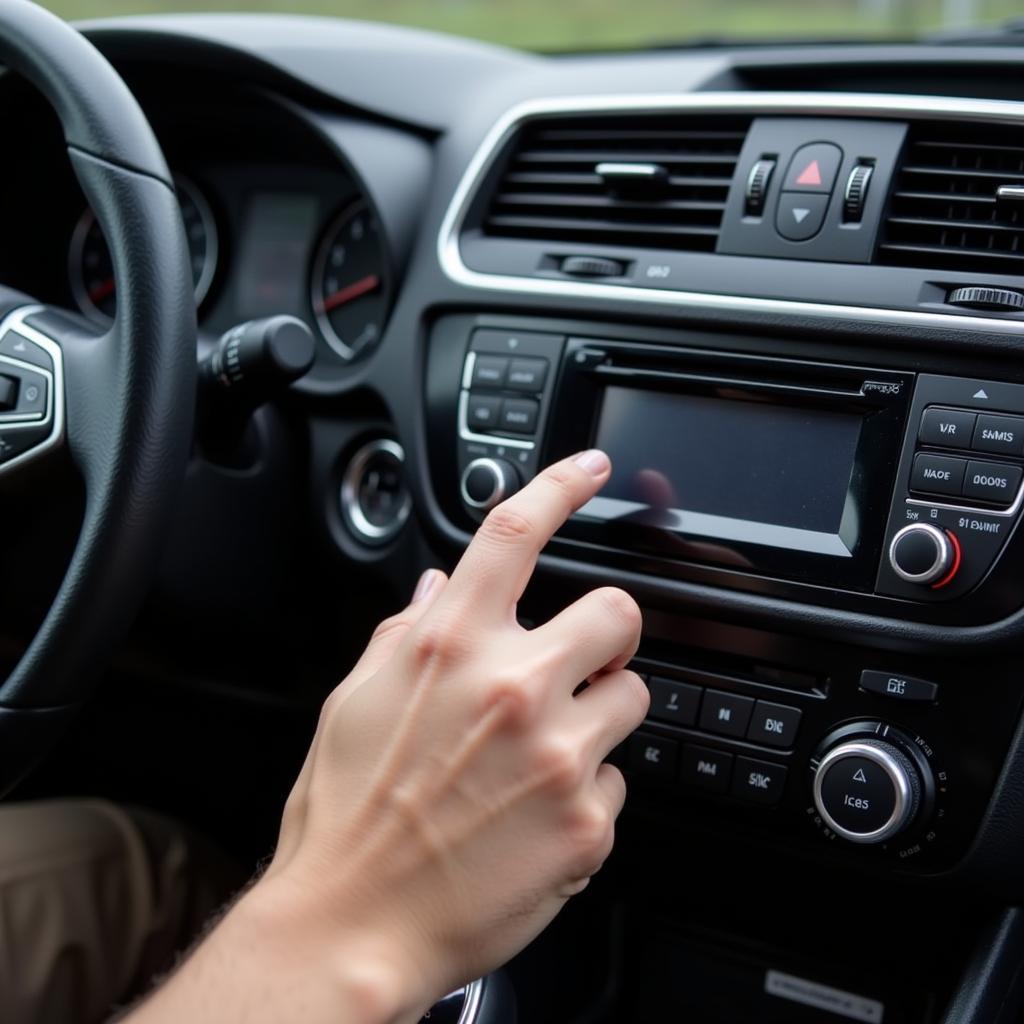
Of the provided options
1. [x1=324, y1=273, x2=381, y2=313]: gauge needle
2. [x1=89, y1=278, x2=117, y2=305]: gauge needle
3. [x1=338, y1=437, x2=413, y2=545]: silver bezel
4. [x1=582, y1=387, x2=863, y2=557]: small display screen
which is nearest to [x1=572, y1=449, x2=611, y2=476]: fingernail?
[x1=582, y1=387, x2=863, y2=557]: small display screen

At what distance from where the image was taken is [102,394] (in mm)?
1141

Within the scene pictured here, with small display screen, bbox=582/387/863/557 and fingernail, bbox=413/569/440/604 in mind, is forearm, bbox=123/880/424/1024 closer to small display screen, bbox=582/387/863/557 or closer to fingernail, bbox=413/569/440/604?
fingernail, bbox=413/569/440/604

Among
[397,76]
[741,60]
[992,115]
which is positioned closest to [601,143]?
[741,60]

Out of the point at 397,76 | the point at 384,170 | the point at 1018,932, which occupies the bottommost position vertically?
the point at 1018,932

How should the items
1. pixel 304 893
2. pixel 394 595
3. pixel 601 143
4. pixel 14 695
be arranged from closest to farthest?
pixel 304 893 → pixel 14 695 → pixel 601 143 → pixel 394 595

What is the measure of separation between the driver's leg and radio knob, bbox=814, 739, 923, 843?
71 centimetres

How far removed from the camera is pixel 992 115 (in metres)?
1.14

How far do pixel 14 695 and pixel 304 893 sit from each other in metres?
0.41

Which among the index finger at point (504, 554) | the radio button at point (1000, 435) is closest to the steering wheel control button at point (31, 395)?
the index finger at point (504, 554)

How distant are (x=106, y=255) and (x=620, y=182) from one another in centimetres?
80

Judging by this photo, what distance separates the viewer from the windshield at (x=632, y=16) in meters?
1.69

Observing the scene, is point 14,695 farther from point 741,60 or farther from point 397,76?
point 741,60

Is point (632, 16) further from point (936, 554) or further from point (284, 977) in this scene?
point (284, 977)

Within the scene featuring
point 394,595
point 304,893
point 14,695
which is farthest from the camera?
point 394,595
